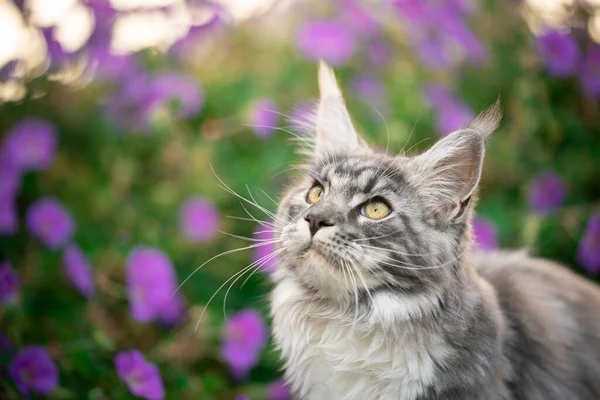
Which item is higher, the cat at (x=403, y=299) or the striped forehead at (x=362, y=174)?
the striped forehead at (x=362, y=174)

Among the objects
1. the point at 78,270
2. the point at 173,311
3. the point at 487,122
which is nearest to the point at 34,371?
the point at 78,270

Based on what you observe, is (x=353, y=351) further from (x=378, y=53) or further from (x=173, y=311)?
(x=378, y=53)

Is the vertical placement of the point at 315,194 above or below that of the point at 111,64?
below

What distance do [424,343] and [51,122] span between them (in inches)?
75.0

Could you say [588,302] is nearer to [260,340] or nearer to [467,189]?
[467,189]

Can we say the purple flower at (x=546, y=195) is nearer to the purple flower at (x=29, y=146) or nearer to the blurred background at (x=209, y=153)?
the blurred background at (x=209, y=153)

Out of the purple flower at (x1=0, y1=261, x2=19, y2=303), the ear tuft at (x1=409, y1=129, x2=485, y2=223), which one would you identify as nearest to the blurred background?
the purple flower at (x1=0, y1=261, x2=19, y2=303)

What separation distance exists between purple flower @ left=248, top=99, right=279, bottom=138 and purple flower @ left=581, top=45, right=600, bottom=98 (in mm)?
1531

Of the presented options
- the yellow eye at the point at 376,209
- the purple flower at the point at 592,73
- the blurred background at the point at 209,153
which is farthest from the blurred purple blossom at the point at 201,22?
the purple flower at the point at 592,73

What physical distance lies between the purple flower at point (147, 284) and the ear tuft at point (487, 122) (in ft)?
3.98

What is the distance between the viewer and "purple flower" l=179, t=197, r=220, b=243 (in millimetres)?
2543

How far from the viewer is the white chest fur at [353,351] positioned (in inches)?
63.3

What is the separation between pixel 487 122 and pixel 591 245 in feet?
4.26

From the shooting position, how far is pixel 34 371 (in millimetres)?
1961
